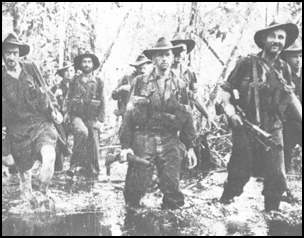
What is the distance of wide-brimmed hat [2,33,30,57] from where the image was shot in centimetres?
725

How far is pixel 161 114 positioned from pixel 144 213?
52.7 inches

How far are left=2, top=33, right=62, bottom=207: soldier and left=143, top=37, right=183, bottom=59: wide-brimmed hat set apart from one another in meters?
1.53

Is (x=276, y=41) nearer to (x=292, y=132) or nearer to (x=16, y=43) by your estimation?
(x=292, y=132)

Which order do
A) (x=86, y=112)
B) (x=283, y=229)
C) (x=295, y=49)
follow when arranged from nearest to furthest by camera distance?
(x=283, y=229) → (x=295, y=49) → (x=86, y=112)

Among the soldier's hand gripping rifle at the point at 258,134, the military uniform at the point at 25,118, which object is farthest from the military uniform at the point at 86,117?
the soldier's hand gripping rifle at the point at 258,134

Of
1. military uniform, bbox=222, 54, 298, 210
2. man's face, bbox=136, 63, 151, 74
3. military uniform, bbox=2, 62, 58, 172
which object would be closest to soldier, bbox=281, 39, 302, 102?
military uniform, bbox=222, 54, 298, 210

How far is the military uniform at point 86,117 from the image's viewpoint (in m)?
7.26

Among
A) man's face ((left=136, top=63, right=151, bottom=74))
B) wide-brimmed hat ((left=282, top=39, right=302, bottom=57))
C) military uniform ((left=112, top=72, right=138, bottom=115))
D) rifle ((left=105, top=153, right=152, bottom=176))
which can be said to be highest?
wide-brimmed hat ((left=282, top=39, right=302, bottom=57))

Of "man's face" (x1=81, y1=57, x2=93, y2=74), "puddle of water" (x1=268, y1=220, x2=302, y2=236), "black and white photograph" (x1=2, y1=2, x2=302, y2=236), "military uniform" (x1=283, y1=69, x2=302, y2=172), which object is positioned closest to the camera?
"puddle of water" (x1=268, y1=220, x2=302, y2=236)

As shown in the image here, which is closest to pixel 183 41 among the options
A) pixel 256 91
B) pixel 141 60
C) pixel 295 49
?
pixel 141 60

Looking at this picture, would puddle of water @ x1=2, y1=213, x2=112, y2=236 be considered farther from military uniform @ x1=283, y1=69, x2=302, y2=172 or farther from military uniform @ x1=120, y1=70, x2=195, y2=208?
military uniform @ x1=283, y1=69, x2=302, y2=172

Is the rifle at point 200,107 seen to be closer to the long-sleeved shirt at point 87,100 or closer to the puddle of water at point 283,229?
the long-sleeved shirt at point 87,100

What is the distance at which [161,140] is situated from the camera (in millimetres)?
7012

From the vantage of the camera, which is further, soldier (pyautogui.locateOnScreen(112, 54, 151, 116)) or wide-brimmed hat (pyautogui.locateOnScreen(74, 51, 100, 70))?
wide-brimmed hat (pyautogui.locateOnScreen(74, 51, 100, 70))
